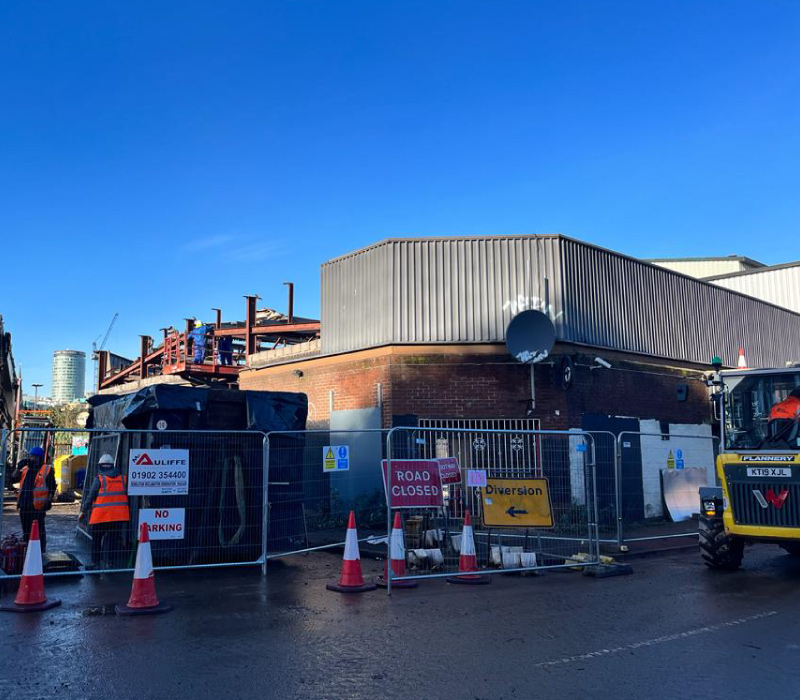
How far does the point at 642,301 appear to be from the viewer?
18797 mm

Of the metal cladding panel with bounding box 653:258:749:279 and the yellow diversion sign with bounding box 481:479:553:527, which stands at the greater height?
the metal cladding panel with bounding box 653:258:749:279

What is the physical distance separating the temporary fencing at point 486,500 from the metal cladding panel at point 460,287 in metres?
5.05

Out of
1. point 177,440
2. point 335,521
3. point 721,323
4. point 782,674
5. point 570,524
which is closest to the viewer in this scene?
point 782,674

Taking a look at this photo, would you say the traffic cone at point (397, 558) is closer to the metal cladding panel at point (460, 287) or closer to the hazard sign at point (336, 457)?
the hazard sign at point (336, 457)

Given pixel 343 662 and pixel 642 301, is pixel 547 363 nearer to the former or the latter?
pixel 642 301

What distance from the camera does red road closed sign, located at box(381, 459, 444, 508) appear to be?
9325mm

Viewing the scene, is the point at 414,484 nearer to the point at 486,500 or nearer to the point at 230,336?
the point at 486,500

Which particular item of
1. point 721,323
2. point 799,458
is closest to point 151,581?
point 799,458

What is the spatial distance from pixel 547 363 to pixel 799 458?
659 cm

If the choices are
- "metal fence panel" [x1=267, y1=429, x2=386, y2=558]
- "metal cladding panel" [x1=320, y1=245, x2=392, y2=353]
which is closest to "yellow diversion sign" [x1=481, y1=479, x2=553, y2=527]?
"metal fence panel" [x1=267, y1=429, x2=386, y2=558]

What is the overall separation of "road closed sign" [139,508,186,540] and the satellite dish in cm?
809

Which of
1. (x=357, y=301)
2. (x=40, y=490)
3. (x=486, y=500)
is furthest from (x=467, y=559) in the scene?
(x=357, y=301)

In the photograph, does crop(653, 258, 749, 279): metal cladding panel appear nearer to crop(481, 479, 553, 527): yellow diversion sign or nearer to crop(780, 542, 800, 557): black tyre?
crop(780, 542, 800, 557): black tyre

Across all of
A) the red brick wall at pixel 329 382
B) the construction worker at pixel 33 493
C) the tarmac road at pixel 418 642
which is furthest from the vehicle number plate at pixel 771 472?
the construction worker at pixel 33 493
